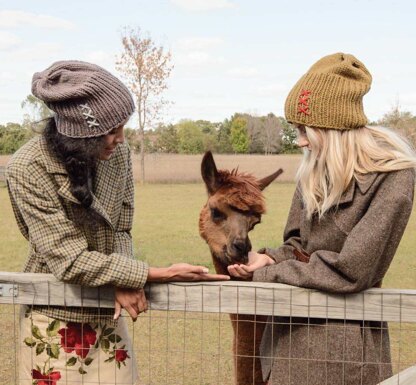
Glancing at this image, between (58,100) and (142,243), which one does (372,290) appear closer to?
(58,100)

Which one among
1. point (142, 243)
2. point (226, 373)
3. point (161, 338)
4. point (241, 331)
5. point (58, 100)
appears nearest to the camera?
point (58, 100)

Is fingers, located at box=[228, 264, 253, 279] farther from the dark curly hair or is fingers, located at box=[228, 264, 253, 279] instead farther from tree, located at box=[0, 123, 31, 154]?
tree, located at box=[0, 123, 31, 154]

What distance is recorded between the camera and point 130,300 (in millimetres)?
2658

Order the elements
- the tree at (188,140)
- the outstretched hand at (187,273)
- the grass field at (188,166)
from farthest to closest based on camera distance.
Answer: the tree at (188,140) → the grass field at (188,166) → the outstretched hand at (187,273)

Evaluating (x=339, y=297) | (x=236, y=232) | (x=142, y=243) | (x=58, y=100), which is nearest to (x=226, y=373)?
(x=236, y=232)

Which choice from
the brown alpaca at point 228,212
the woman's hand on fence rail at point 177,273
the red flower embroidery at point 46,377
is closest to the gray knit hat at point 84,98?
the woman's hand on fence rail at point 177,273

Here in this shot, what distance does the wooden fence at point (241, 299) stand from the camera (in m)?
2.60

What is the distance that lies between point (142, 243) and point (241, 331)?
11.0 m

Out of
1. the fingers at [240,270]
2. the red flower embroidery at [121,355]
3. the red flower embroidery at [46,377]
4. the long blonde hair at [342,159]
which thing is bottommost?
the red flower embroidery at [46,377]

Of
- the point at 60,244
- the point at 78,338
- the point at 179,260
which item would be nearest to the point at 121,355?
the point at 78,338

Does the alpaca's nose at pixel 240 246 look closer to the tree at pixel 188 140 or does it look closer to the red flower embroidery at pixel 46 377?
the red flower embroidery at pixel 46 377

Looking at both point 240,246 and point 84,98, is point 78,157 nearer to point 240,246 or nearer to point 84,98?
point 84,98

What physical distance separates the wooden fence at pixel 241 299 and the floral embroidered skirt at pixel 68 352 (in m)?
0.15

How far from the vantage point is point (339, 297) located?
2602mm
